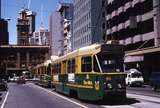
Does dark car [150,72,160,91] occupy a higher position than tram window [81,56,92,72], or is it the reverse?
tram window [81,56,92,72]

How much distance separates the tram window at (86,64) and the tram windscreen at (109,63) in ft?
1.77

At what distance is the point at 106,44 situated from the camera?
2128cm

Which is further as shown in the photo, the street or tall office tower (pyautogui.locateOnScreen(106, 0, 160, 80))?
tall office tower (pyautogui.locateOnScreen(106, 0, 160, 80))

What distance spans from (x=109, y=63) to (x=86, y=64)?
5.49ft

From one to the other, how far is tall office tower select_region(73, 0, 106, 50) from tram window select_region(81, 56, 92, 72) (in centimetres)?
7453

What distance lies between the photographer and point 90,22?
4205 inches

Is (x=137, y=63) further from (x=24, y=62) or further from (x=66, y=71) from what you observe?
(x=24, y=62)

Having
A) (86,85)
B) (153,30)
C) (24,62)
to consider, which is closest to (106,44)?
(86,85)

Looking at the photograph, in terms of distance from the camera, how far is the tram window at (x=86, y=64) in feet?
71.1

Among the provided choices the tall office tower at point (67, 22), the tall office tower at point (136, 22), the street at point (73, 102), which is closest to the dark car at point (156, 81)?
the street at point (73, 102)

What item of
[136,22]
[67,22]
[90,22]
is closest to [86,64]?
[136,22]

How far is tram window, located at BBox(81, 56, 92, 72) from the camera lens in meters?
21.7

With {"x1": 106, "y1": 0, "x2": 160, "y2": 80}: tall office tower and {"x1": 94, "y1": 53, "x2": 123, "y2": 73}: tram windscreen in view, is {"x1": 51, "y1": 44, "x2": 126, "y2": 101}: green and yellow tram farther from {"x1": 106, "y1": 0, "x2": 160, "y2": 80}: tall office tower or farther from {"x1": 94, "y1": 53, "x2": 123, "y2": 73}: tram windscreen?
{"x1": 106, "y1": 0, "x2": 160, "y2": 80}: tall office tower

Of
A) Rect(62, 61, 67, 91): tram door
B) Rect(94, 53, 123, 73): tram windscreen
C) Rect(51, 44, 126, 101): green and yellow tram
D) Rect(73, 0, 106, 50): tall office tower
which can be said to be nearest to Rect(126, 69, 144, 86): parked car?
Rect(62, 61, 67, 91): tram door
